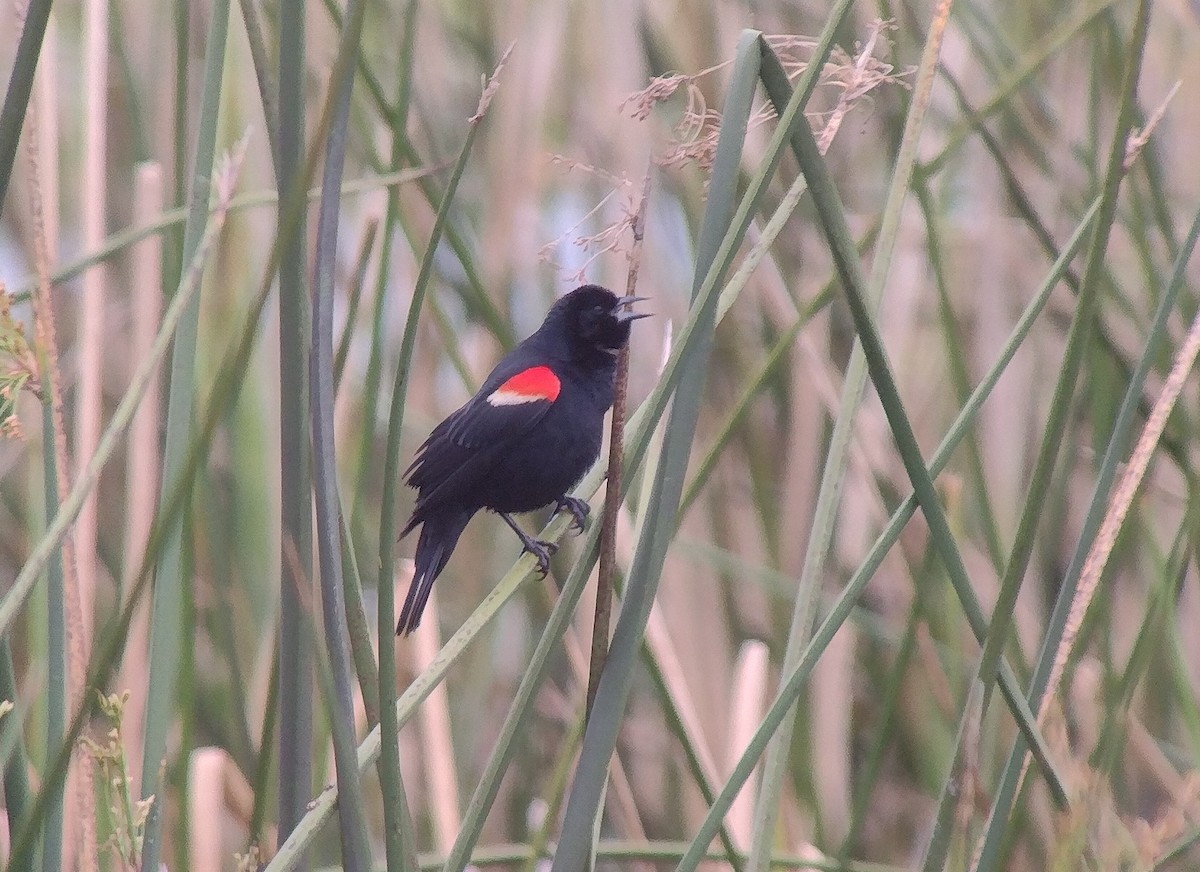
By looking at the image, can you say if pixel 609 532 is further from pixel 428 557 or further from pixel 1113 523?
pixel 428 557

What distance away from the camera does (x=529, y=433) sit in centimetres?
173

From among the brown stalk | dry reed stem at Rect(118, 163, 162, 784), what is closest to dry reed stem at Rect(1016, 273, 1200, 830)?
the brown stalk

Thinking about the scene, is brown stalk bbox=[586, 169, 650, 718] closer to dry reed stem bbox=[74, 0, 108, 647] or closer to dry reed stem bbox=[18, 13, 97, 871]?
dry reed stem bbox=[18, 13, 97, 871]

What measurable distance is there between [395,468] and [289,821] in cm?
22

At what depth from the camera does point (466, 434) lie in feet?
5.44

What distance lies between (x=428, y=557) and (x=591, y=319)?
17.4 inches

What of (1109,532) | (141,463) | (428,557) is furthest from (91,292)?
(1109,532)

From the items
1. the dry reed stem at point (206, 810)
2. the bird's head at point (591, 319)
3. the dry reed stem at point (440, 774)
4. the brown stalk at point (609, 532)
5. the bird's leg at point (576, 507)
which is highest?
the brown stalk at point (609, 532)

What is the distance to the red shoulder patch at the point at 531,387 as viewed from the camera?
171 centimetres

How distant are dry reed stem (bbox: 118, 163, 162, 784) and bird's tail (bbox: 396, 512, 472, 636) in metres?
0.31

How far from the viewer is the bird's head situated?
5.78 ft

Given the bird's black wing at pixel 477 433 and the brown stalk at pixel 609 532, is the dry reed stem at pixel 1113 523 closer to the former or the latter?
the brown stalk at pixel 609 532

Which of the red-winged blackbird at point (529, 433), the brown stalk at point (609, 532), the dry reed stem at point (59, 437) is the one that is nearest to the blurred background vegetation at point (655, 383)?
the red-winged blackbird at point (529, 433)

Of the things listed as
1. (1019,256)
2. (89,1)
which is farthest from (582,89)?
(89,1)
